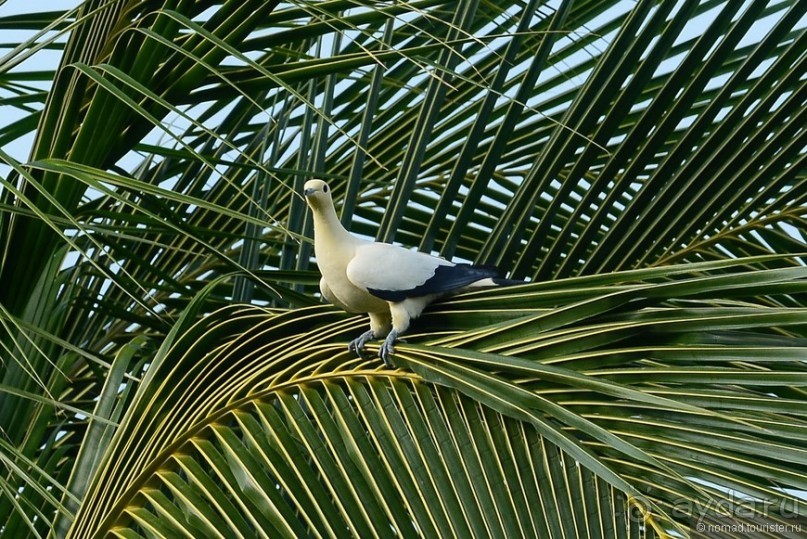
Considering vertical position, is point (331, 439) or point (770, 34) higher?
point (770, 34)

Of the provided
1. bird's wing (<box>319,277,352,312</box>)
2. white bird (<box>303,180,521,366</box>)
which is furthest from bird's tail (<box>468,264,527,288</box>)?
bird's wing (<box>319,277,352,312</box>)

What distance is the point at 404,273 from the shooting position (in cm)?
137

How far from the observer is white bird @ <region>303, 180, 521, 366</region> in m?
1.35

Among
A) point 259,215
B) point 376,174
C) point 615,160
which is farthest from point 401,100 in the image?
point 615,160

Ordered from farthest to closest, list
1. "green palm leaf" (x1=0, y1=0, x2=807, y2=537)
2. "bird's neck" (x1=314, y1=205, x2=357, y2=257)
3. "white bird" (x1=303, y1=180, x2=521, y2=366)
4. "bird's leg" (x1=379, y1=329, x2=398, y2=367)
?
"bird's neck" (x1=314, y1=205, x2=357, y2=257) → "white bird" (x1=303, y1=180, x2=521, y2=366) → "bird's leg" (x1=379, y1=329, x2=398, y2=367) → "green palm leaf" (x1=0, y1=0, x2=807, y2=537)

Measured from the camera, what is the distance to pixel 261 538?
109 centimetres

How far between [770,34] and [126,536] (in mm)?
994

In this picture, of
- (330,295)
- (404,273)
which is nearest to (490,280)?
(404,273)

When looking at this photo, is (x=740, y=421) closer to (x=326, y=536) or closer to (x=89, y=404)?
(x=326, y=536)

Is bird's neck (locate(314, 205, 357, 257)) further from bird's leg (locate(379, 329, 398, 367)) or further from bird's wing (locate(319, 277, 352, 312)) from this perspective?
bird's leg (locate(379, 329, 398, 367))

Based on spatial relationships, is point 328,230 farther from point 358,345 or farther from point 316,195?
point 358,345

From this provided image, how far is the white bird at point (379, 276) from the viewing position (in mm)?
1353

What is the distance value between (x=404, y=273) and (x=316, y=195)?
161mm

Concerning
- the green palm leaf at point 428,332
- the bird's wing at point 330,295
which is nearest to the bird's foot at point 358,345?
the green palm leaf at point 428,332
